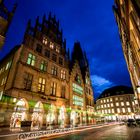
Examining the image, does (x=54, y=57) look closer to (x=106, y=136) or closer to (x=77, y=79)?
(x=77, y=79)

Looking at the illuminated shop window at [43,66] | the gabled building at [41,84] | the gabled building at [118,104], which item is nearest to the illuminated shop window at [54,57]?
the gabled building at [41,84]

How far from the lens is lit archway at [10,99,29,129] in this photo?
15.9 metres


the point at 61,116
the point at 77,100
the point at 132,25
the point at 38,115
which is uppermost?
the point at 132,25

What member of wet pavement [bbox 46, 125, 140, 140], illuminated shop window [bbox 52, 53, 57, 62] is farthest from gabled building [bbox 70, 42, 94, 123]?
wet pavement [bbox 46, 125, 140, 140]

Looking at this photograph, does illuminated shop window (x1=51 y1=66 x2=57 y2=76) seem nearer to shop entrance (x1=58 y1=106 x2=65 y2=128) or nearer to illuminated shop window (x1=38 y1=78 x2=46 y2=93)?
illuminated shop window (x1=38 y1=78 x2=46 y2=93)

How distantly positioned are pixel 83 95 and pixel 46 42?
19.5 metres

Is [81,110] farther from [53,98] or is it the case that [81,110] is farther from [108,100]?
[108,100]

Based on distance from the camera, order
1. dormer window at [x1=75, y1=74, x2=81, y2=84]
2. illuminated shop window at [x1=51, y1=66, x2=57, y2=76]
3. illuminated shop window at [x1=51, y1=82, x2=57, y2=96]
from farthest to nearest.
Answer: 1. dormer window at [x1=75, y1=74, x2=81, y2=84]
2. illuminated shop window at [x1=51, y1=66, x2=57, y2=76]
3. illuminated shop window at [x1=51, y1=82, x2=57, y2=96]

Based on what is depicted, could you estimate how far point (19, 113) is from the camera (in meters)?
17.4

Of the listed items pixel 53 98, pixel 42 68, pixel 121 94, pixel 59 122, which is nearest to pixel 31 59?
pixel 42 68

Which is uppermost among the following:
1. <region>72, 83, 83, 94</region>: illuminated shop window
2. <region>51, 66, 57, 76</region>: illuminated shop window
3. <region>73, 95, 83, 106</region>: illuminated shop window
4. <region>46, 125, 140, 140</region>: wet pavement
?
<region>51, 66, 57, 76</region>: illuminated shop window

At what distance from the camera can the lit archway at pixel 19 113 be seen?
1591cm

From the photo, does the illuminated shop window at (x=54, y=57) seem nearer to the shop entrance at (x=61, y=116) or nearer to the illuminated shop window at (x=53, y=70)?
the illuminated shop window at (x=53, y=70)

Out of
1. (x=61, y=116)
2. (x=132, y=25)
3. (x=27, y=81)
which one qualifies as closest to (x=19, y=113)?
(x=27, y=81)
